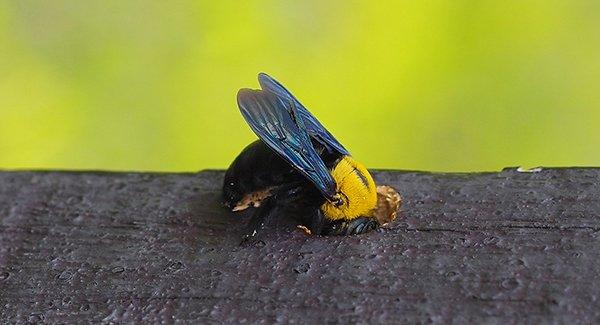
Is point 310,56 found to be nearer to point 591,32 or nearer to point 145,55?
point 145,55

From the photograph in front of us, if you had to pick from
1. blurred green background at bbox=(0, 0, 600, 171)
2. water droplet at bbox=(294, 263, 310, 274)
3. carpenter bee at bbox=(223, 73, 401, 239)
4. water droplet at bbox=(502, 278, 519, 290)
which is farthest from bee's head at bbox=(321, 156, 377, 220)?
blurred green background at bbox=(0, 0, 600, 171)

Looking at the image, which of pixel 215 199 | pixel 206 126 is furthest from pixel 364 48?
pixel 215 199

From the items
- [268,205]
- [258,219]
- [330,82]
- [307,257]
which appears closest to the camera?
[307,257]

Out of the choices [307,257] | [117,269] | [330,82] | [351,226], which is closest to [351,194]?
[351,226]

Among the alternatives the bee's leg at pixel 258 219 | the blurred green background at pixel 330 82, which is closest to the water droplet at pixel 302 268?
the bee's leg at pixel 258 219

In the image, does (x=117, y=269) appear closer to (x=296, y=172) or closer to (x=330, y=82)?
(x=296, y=172)
